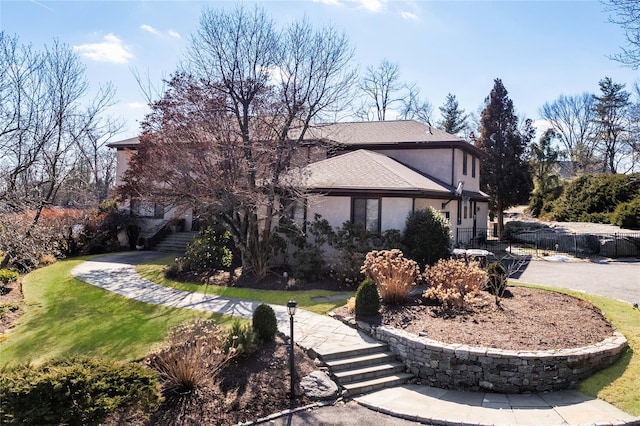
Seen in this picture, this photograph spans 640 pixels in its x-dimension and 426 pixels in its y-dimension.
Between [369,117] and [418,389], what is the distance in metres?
34.0

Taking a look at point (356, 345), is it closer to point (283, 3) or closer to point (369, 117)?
point (283, 3)

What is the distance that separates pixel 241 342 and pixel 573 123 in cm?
5249

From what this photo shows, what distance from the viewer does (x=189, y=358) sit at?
6.89m

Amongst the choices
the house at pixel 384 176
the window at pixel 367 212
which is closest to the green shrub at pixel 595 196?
the house at pixel 384 176

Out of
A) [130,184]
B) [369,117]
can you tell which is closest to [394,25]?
[130,184]

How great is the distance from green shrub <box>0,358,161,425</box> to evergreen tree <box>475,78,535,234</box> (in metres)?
27.6

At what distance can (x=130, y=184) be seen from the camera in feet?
63.8

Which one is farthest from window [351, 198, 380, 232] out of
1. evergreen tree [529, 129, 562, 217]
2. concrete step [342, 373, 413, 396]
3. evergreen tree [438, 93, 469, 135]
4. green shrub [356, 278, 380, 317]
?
evergreen tree [438, 93, 469, 135]

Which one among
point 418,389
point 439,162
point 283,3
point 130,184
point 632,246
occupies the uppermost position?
point 283,3

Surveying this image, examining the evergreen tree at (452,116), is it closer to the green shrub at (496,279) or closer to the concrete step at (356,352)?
the green shrub at (496,279)

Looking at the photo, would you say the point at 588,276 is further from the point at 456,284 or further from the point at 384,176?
the point at 384,176

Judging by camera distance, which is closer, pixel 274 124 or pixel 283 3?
pixel 283 3

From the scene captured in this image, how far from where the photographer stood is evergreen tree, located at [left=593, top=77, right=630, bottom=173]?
124 ft

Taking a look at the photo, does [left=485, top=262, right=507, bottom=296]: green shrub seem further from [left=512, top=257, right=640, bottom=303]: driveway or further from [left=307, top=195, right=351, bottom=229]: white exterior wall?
[left=307, top=195, right=351, bottom=229]: white exterior wall
